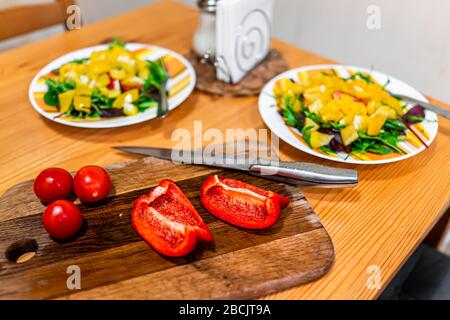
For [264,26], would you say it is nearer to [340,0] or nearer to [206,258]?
[340,0]

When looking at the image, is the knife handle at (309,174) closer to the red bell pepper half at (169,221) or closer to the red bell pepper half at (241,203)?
the red bell pepper half at (241,203)

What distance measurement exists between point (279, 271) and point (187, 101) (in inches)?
25.8

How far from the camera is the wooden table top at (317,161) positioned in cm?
78

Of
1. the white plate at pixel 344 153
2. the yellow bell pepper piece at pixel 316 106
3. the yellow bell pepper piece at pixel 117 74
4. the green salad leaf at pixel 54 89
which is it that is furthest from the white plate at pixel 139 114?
the yellow bell pepper piece at pixel 316 106

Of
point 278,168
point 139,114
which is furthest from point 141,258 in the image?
point 139,114

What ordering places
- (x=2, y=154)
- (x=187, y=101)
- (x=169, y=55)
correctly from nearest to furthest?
(x=2, y=154)
(x=187, y=101)
(x=169, y=55)

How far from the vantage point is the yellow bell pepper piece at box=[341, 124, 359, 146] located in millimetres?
967

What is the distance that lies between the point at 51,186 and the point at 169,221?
0.25m

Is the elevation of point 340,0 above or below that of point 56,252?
above

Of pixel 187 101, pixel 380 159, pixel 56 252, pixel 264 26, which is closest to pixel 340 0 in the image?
pixel 264 26

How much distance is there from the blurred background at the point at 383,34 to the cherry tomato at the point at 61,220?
1.47 metres

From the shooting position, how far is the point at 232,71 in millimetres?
1265

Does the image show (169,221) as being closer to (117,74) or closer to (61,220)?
(61,220)

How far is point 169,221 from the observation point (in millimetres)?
800
